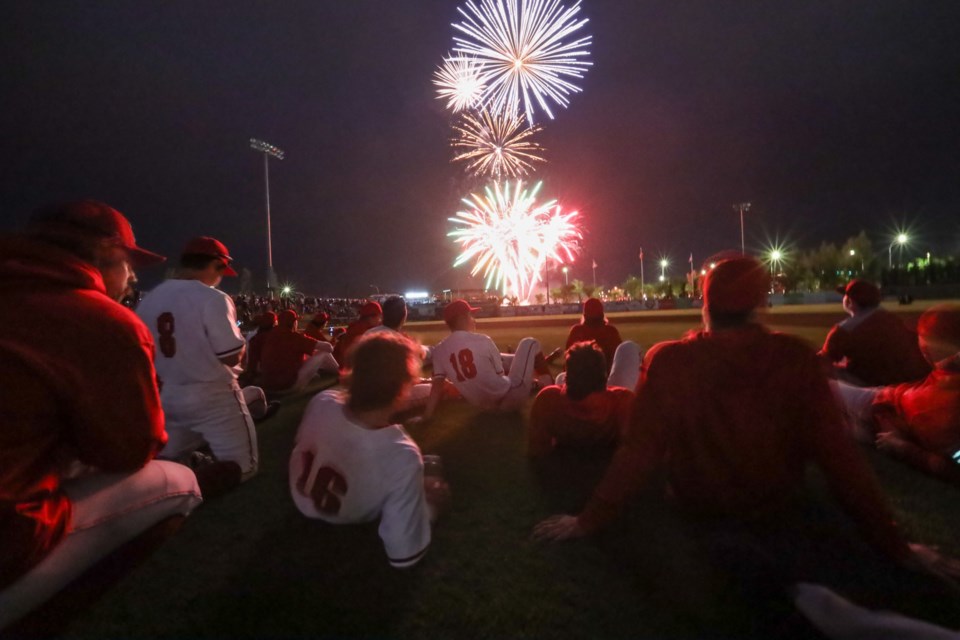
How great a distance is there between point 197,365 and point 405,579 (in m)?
2.48

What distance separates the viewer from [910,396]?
397cm

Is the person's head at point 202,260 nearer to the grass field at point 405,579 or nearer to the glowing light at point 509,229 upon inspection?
the grass field at point 405,579

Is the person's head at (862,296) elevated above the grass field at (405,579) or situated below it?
above

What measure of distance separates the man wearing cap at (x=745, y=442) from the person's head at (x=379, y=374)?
1.16m

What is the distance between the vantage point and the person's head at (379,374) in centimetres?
265

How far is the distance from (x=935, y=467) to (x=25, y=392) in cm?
527

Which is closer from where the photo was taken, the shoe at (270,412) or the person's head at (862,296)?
the person's head at (862,296)

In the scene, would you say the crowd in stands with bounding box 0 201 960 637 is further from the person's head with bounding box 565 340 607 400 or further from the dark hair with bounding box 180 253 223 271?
the dark hair with bounding box 180 253 223 271

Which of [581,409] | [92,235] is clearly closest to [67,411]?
[92,235]

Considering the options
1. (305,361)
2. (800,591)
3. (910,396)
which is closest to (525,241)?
(305,361)

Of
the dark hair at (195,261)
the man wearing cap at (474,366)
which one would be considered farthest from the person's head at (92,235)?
the man wearing cap at (474,366)

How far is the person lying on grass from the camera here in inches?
104

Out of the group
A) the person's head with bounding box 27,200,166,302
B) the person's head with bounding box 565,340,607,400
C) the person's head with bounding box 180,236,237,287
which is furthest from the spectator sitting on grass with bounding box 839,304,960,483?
the person's head with bounding box 180,236,237,287

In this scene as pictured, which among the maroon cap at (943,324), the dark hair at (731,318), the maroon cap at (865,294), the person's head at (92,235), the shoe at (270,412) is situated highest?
the person's head at (92,235)
